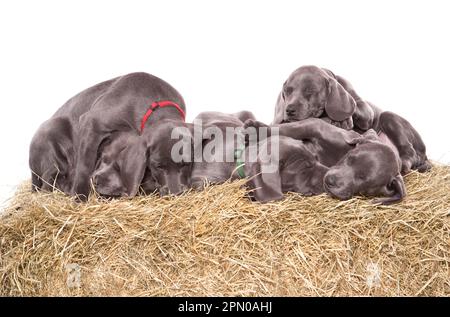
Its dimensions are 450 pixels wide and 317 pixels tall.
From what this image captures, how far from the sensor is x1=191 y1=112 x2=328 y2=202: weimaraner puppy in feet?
12.5

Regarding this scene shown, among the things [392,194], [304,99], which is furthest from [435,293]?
[304,99]

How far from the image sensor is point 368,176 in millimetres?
3699

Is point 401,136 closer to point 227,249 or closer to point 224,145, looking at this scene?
point 224,145

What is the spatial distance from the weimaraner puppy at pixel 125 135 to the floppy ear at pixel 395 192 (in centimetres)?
135

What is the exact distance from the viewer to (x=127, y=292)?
3.28m

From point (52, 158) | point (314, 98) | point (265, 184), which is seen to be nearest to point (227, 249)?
point (265, 184)

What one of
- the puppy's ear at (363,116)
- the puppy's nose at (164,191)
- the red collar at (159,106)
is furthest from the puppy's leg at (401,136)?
the puppy's nose at (164,191)

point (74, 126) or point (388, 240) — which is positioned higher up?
point (74, 126)

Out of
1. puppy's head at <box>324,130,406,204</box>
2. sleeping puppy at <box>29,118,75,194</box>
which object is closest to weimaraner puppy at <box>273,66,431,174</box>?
puppy's head at <box>324,130,406,204</box>

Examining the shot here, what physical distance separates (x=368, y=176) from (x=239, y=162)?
926 mm

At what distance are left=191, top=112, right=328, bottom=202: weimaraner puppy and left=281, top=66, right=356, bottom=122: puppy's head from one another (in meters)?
0.39

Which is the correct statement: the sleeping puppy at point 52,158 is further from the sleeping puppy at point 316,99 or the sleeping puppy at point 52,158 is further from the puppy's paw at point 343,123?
the puppy's paw at point 343,123
